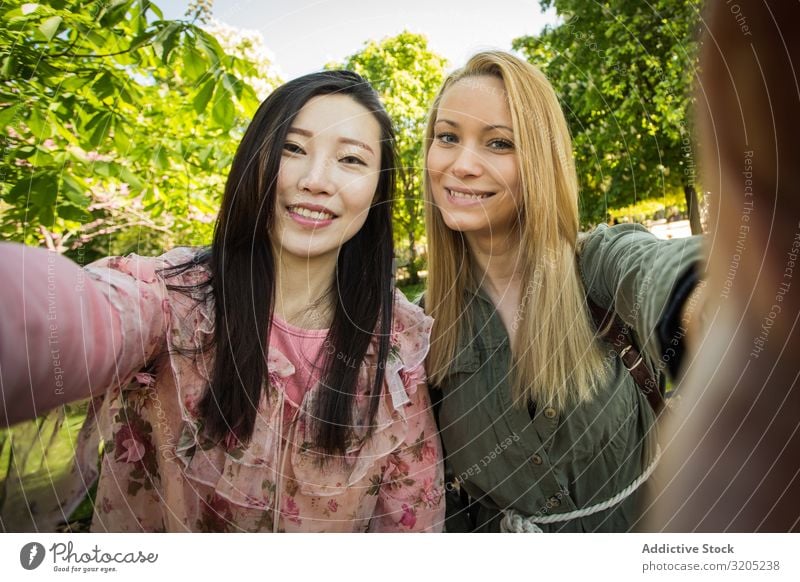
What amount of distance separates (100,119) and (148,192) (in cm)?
10

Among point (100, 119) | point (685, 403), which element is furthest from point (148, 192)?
point (685, 403)

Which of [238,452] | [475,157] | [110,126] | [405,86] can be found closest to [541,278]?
[475,157]

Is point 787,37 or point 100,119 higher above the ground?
point 787,37

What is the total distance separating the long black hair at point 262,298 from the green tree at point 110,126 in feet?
0.28

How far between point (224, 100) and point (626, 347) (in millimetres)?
528

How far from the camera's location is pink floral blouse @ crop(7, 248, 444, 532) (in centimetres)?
48

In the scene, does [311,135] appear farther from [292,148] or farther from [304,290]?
[304,290]

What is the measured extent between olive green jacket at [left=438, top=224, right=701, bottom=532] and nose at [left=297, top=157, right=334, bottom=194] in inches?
8.6

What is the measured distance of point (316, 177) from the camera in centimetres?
49

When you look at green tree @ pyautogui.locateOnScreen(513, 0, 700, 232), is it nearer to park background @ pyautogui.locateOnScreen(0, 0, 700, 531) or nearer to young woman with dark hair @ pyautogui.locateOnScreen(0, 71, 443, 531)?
park background @ pyautogui.locateOnScreen(0, 0, 700, 531)

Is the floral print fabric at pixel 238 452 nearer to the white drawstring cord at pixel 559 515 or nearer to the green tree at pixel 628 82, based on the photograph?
the white drawstring cord at pixel 559 515

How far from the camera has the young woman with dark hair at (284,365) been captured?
0.49 metres

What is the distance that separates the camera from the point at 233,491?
510 millimetres
